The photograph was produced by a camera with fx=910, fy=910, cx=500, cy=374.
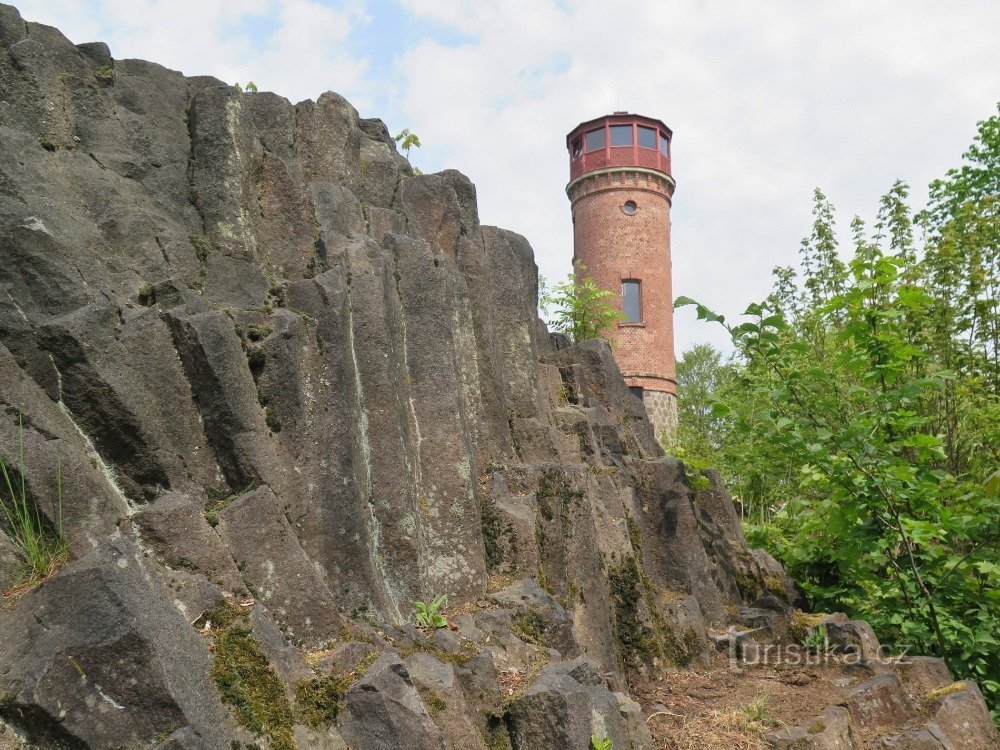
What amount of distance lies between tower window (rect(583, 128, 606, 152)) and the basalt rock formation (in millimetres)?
26669

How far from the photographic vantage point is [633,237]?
117ft

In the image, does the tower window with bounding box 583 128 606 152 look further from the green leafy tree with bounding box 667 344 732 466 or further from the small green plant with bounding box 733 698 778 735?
the small green plant with bounding box 733 698 778 735

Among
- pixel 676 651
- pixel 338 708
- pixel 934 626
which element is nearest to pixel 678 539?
pixel 676 651

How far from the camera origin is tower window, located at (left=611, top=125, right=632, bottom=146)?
36.9 m

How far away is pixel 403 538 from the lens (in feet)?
25.7

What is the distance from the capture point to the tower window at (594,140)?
122 ft

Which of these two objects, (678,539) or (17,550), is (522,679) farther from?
(678,539)

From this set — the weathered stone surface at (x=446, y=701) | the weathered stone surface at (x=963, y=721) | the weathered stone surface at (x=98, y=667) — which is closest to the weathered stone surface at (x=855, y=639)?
the weathered stone surface at (x=963, y=721)

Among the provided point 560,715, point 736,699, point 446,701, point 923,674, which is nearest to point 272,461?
point 446,701

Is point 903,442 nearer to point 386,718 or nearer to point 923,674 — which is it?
point 923,674

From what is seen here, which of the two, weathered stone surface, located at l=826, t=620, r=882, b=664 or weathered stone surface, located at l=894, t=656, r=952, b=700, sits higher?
weathered stone surface, located at l=826, t=620, r=882, b=664

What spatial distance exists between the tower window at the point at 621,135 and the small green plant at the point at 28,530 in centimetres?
3364

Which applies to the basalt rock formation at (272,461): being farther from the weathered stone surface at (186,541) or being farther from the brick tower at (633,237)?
the brick tower at (633,237)

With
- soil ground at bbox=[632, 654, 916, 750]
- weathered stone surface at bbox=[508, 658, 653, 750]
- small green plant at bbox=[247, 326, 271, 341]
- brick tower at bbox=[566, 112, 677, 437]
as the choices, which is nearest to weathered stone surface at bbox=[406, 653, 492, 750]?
weathered stone surface at bbox=[508, 658, 653, 750]
